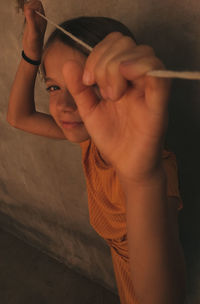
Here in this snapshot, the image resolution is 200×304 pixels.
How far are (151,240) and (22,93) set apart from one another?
2.51ft

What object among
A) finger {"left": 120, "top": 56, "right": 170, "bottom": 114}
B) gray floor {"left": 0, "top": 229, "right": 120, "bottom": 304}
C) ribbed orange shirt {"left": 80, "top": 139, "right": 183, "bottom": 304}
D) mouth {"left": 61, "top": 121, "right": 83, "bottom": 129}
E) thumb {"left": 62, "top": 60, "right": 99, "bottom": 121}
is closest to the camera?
finger {"left": 120, "top": 56, "right": 170, "bottom": 114}

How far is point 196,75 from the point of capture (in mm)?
292

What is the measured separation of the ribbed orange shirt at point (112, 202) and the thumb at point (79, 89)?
263 millimetres

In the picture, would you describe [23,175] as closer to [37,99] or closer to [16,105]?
[37,99]

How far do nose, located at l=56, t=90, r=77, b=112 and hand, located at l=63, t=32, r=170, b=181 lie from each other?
11.3 inches

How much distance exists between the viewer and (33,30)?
34.4 inches

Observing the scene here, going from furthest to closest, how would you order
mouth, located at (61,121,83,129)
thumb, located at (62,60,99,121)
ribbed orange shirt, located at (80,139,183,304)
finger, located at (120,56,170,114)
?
mouth, located at (61,121,83,129) < ribbed orange shirt, located at (80,139,183,304) < thumb, located at (62,60,99,121) < finger, located at (120,56,170,114)

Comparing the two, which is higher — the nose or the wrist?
the nose

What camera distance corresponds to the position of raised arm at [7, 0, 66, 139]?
0.87 metres

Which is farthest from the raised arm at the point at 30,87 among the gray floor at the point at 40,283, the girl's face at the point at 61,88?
the gray floor at the point at 40,283

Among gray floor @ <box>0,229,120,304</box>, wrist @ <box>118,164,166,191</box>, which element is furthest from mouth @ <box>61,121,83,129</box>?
gray floor @ <box>0,229,120,304</box>

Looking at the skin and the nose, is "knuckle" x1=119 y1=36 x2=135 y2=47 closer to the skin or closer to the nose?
the skin

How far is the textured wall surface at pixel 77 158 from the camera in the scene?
73 cm

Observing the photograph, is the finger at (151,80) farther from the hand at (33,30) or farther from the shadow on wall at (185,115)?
the hand at (33,30)
